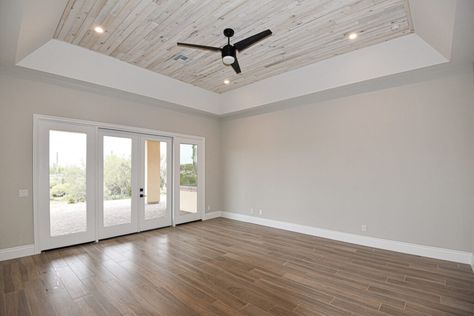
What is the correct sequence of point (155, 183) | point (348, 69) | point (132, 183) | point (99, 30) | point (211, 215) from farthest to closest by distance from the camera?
point (211, 215) → point (155, 183) → point (132, 183) → point (348, 69) → point (99, 30)

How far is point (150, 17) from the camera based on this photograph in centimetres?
323

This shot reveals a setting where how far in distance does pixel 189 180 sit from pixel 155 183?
1.05 meters

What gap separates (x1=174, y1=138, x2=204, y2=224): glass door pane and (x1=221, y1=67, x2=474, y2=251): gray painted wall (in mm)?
1661

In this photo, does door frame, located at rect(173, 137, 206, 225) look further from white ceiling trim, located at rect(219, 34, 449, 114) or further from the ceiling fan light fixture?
the ceiling fan light fixture

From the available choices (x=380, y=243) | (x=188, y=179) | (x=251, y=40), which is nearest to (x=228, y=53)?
(x=251, y=40)

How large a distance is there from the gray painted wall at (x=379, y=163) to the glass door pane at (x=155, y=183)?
2412 mm

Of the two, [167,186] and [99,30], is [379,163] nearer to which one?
[167,186]

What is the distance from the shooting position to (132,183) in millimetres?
5219

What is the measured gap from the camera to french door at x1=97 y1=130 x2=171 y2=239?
485 centimetres

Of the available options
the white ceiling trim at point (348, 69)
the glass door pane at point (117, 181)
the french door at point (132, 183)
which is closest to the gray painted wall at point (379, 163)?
the white ceiling trim at point (348, 69)

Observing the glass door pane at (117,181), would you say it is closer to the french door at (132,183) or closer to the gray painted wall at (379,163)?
the french door at (132,183)

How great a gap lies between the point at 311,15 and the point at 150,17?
2308 mm

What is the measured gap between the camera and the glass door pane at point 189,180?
6.13 m

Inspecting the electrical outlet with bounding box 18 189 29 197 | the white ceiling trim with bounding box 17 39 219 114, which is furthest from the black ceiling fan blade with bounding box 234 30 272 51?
the electrical outlet with bounding box 18 189 29 197
